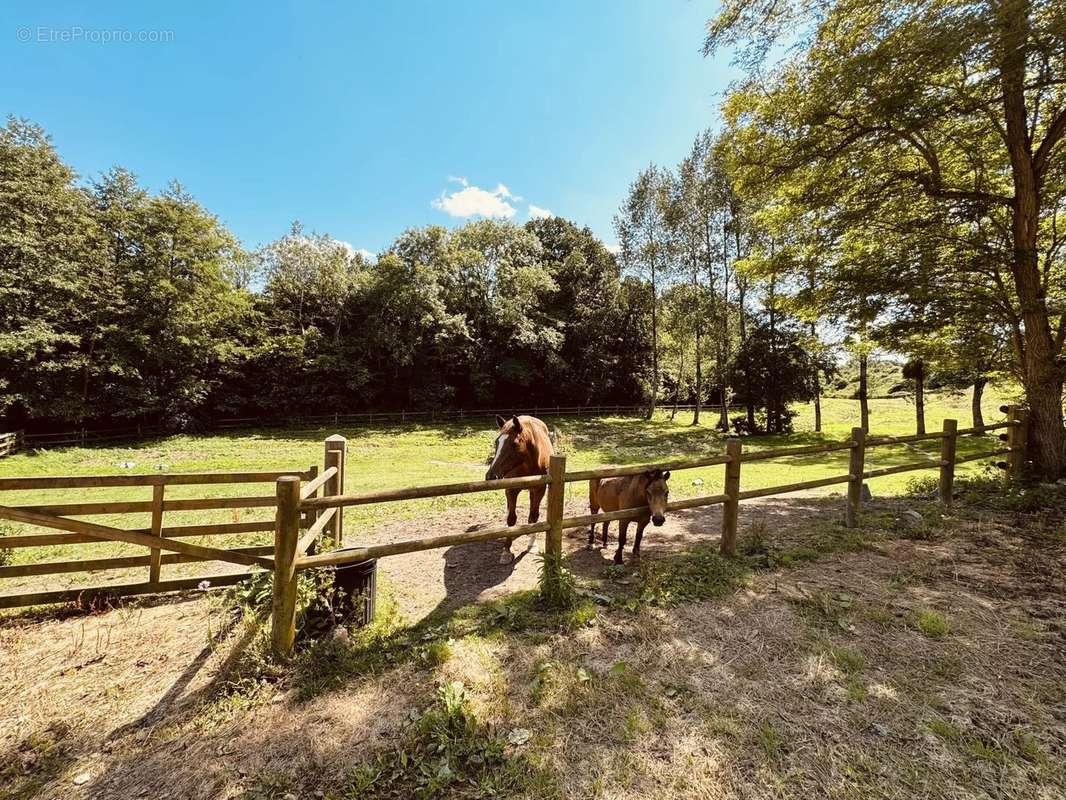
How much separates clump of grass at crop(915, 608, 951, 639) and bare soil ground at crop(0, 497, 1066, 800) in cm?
2

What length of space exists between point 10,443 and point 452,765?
28941 mm

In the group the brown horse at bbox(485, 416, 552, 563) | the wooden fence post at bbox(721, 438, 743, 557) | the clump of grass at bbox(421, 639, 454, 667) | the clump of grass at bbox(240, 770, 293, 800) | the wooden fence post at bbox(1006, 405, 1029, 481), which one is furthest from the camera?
the wooden fence post at bbox(1006, 405, 1029, 481)

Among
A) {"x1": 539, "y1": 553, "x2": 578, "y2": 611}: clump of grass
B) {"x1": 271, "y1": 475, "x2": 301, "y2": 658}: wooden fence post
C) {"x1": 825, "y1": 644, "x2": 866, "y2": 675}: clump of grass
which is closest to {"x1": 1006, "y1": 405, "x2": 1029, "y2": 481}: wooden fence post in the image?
{"x1": 825, "y1": 644, "x2": 866, "y2": 675}: clump of grass

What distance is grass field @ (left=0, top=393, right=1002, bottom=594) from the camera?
8617mm

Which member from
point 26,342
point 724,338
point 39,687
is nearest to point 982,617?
point 39,687

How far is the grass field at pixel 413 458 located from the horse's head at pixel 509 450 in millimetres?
3327

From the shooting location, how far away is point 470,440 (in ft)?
79.5

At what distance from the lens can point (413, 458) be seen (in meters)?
18.6

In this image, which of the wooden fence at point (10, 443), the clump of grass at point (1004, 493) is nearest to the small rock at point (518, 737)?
the clump of grass at point (1004, 493)

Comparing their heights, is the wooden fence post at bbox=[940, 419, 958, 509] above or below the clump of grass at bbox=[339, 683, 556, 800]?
above

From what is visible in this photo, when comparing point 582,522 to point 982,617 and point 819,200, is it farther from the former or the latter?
point 819,200

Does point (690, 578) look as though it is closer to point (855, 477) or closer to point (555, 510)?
point (555, 510)

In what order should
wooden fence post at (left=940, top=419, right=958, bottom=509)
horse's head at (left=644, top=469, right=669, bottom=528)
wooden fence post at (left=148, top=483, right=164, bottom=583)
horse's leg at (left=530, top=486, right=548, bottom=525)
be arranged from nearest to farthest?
wooden fence post at (left=148, top=483, right=164, bottom=583) < horse's head at (left=644, top=469, right=669, bottom=528) < horse's leg at (left=530, top=486, right=548, bottom=525) < wooden fence post at (left=940, top=419, right=958, bottom=509)

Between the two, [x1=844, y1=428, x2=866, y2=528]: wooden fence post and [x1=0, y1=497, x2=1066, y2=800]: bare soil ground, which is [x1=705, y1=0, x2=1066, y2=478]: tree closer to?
[x1=844, y1=428, x2=866, y2=528]: wooden fence post
